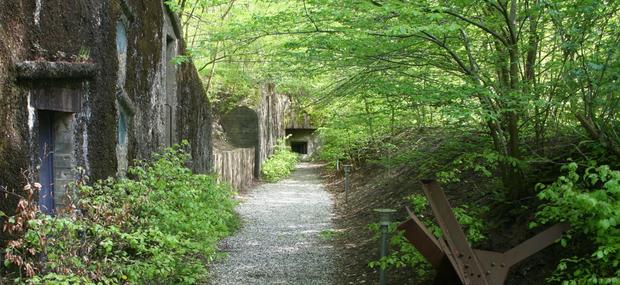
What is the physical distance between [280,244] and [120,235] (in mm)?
5632

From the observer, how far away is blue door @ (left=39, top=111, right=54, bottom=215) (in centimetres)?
520

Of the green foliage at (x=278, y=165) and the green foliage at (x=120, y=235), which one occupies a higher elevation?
the green foliage at (x=120, y=235)

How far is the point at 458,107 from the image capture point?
196 inches

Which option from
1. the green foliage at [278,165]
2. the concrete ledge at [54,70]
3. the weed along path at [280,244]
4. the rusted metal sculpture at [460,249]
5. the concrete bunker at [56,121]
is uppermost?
the concrete ledge at [54,70]

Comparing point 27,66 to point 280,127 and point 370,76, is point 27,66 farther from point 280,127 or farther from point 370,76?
point 280,127

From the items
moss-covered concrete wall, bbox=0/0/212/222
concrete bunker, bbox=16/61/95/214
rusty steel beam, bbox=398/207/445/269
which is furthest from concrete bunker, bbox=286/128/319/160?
rusty steel beam, bbox=398/207/445/269

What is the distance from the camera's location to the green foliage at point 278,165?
22.4 metres

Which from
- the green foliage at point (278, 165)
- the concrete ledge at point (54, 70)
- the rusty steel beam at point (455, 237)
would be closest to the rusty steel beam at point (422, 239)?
the rusty steel beam at point (455, 237)

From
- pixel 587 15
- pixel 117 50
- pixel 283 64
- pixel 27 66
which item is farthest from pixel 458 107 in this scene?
pixel 117 50

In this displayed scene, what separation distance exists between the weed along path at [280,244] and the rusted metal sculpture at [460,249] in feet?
10.2

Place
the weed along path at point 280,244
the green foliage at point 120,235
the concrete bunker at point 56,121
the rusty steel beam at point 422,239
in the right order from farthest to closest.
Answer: the weed along path at point 280,244, the concrete bunker at point 56,121, the rusty steel beam at point 422,239, the green foliage at point 120,235

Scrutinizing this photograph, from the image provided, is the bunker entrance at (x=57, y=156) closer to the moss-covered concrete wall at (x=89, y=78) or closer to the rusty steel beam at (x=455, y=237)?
A: the moss-covered concrete wall at (x=89, y=78)

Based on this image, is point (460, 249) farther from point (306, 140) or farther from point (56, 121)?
point (306, 140)

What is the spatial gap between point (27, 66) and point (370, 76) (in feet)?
12.5
